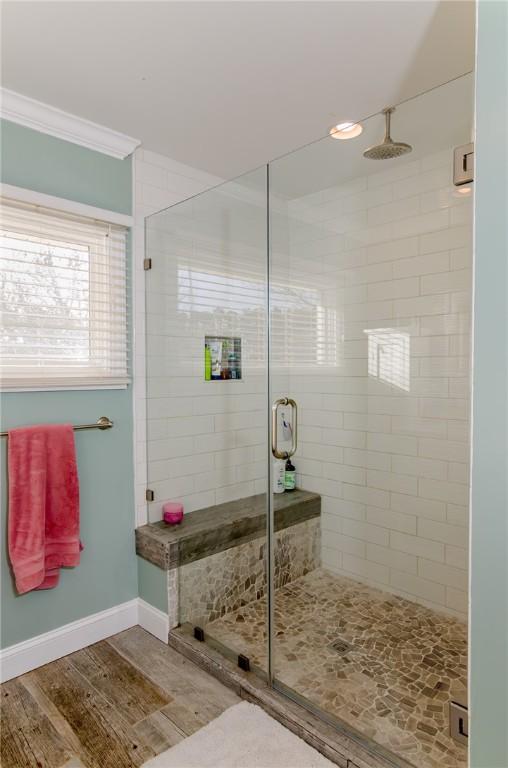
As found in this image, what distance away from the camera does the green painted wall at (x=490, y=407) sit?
1.02 m

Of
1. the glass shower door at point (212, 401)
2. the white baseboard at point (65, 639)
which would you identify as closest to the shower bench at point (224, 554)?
the glass shower door at point (212, 401)

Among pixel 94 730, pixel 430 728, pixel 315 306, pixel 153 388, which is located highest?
pixel 315 306

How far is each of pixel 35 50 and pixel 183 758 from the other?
263 centimetres

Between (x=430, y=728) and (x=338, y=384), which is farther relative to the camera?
(x=338, y=384)

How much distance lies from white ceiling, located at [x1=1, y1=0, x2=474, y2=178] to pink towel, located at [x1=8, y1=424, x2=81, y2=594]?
4.92 ft

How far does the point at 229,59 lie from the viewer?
5.86ft

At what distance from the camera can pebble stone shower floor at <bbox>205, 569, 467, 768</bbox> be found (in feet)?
5.19

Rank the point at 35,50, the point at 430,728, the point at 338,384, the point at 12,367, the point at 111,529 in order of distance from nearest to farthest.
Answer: the point at 430,728, the point at 35,50, the point at 12,367, the point at 338,384, the point at 111,529

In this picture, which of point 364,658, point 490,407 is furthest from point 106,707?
point 490,407

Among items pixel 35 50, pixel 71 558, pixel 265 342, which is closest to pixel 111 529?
pixel 71 558

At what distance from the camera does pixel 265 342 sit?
2154 millimetres

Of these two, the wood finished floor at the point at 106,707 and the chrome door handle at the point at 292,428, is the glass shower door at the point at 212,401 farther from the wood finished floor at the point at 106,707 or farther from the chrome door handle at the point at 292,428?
the wood finished floor at the point at 106,707

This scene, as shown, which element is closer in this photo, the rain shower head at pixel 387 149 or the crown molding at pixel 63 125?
the rain shower head at pixel 387 149

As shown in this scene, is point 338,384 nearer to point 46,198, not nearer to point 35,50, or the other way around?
point 46,198
